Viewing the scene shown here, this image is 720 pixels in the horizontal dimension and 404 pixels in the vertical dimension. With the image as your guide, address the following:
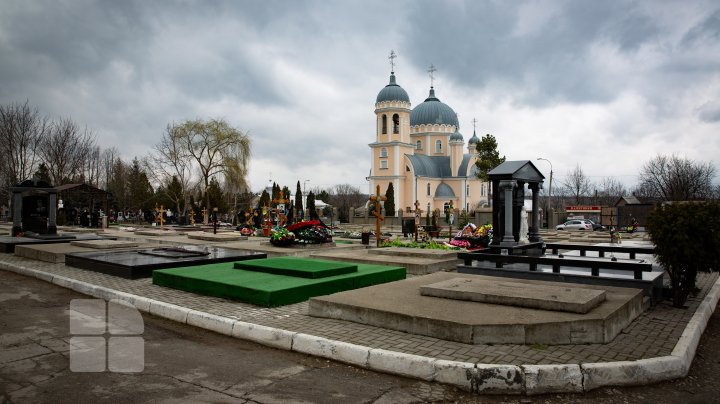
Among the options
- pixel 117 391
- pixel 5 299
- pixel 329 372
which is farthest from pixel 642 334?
pixel 5 299

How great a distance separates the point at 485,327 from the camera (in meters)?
5.70

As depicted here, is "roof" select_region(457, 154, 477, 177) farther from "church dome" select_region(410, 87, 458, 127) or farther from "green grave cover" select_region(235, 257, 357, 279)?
"green grave cover" select_region(235, 257, 357, 279)

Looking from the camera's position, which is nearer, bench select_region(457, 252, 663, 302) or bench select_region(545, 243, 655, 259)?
bench select_region(457, 252, 663, 302)

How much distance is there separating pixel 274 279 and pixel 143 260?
4792 millimetres

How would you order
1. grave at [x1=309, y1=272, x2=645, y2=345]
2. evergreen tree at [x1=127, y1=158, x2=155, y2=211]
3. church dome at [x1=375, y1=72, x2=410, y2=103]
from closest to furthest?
grave at [x1=309, y1=272, x2=645, y2=345] < evergreen tree at [x1=127, y1=158, x2=155, y2=211] < church dome at [x1=375, y1=72, x2=410, y2=103]

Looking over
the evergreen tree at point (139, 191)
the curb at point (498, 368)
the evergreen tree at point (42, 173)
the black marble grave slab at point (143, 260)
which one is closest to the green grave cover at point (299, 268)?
the black marble grave slab at point (143, 260)

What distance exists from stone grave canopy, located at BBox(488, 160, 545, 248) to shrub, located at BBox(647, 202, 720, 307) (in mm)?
3693

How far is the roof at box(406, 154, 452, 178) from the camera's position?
7012 centimetres

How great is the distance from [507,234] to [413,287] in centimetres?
425

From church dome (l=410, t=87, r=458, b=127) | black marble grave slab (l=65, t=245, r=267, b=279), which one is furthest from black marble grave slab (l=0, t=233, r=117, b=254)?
church dome (l=410, t=87, r=458, b=127)

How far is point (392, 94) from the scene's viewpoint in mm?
67812

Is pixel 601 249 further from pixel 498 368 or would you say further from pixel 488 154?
pixel 488 154

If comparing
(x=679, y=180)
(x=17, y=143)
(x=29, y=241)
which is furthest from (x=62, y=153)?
(x=679, y=180)

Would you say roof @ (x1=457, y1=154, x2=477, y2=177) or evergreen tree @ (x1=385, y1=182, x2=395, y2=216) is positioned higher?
roof @ (x1=457, y1=154, x2=477, y2=177)
